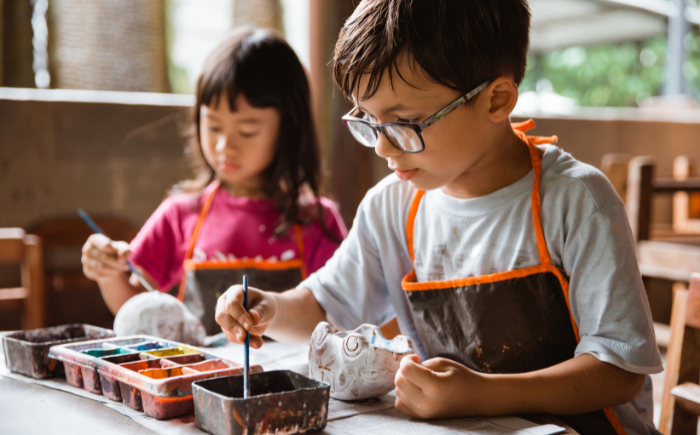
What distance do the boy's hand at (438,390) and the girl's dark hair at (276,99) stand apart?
98 centimetres

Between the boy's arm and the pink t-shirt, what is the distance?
97 cm

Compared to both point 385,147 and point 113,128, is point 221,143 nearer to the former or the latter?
point 385,147

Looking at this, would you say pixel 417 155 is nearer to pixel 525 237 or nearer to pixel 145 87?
pixel 525 237

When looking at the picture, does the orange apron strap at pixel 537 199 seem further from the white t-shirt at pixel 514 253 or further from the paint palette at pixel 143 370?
the paint palette at pixel 143 370

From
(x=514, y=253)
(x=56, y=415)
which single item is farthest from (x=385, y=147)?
(x=56, y=415)

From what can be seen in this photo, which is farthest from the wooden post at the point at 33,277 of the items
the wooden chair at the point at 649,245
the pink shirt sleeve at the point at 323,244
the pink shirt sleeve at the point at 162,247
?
the wooden chair at the point at 649,245

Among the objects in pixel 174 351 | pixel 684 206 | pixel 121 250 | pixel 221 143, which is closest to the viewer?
pixel 174 351

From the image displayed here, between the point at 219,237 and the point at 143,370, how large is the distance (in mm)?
873

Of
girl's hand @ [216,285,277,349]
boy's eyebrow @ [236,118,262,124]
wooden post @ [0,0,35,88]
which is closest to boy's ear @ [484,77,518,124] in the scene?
girl's hand @ [216,285,277,349]

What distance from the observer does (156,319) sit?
1160 mm

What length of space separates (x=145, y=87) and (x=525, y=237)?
7.22 feet

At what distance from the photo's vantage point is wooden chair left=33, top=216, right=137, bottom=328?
2.17m

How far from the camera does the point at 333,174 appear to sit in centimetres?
250

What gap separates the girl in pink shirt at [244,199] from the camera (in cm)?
161
